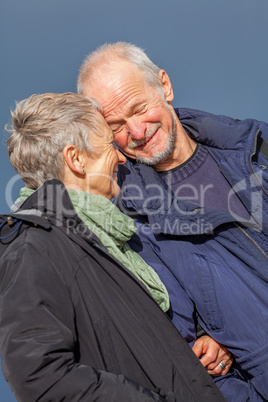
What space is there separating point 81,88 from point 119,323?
151 centimetres

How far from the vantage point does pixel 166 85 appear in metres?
2.77

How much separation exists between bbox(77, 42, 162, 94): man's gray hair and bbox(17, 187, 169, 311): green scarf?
101 cm

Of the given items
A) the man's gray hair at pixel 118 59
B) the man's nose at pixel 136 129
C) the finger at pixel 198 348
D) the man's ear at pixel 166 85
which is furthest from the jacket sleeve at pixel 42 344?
the man's ear at pixel 166 85

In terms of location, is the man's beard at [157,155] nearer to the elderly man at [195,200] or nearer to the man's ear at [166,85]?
the elderly man at [195,200]

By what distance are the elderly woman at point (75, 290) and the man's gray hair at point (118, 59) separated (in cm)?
74

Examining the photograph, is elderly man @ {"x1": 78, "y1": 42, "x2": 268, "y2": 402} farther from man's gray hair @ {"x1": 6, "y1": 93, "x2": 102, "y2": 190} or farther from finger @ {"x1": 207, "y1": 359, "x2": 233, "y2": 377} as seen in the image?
man's gray hair @ {"x1": 6, "y1": 93, "x2": 102, "y2": 190}

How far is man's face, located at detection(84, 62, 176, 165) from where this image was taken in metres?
2.51

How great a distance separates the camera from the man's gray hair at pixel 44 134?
182cm

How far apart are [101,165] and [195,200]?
77cm

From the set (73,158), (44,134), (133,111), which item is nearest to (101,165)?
(73,158)

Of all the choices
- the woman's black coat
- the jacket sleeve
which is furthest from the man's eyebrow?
the jacket sleeve

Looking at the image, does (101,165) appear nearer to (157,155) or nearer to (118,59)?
(157,155)

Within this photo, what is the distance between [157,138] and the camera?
2.62 metres

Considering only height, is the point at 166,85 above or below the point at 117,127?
above
